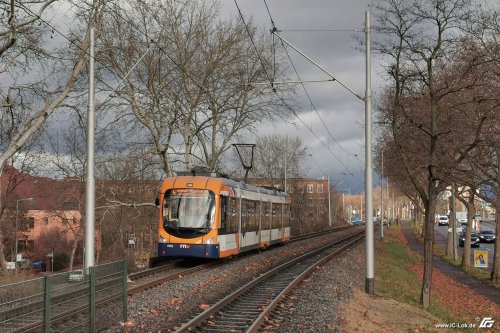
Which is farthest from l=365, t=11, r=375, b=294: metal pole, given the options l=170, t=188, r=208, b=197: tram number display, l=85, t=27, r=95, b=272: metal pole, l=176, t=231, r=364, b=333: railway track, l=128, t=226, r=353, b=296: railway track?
l=170, t=188, r=208, b=197: tram number display

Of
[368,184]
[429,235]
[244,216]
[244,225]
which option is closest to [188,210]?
[244,216]

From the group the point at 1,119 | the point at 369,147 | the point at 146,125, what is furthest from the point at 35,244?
the point at 369,147

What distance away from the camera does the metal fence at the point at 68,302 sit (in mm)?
7160

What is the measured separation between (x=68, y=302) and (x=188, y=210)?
1218 cm

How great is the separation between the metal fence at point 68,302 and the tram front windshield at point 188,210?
9.60 meters

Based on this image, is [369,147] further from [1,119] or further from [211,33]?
[211,33]

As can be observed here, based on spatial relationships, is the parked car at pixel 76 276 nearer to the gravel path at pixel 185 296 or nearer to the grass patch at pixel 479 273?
the gravel path at pixel 185 296

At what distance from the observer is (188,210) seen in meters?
20.6

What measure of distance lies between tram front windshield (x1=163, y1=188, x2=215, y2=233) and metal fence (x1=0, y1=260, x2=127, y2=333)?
9.60 meters

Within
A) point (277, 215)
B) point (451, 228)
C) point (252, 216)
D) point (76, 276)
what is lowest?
point (451, 228)

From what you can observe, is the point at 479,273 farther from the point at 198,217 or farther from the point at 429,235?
the point at 198,217

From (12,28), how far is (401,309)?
12.6m

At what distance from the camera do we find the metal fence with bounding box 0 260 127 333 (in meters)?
7.16

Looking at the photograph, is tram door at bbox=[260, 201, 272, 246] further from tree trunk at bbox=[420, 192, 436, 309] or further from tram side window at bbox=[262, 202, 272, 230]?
tree trunk at bbox=[420, 192, 436, 309]
